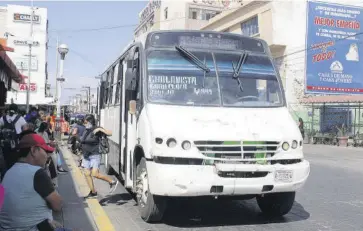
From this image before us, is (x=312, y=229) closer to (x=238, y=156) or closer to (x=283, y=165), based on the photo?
(x=283, y=165)

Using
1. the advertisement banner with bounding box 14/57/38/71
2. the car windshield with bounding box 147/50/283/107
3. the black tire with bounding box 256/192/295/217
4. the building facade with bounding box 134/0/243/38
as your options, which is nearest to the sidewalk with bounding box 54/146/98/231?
the car windshield with bounding box 147/50/283/107

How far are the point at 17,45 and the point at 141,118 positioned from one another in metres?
52.0

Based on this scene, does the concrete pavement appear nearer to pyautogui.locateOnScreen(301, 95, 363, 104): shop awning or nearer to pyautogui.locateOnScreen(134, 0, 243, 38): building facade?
pyautogui.locateOnScreen(301, 95, 363, 104): shop awning

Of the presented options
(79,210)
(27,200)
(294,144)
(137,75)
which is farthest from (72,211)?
(27,200)

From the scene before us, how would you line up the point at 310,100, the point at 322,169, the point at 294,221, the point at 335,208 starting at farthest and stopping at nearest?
the point at 310,100 → the point at 322,169 → the point at 335,208 → the point at 294,221

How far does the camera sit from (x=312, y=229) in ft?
20.5

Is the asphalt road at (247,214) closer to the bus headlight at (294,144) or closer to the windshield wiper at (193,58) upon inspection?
the bus headlight at (294,144)

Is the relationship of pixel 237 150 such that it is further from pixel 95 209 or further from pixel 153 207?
pixel 95 209

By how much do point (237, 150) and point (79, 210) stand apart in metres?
3.00

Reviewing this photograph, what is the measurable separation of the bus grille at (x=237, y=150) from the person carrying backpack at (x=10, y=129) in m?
3.92

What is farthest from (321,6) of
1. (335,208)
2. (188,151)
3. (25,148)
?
(25,148)

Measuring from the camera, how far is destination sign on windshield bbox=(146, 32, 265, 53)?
697 centimetres

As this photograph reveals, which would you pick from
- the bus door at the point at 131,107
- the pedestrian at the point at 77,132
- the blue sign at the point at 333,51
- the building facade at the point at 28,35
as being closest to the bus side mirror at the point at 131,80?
the bus door at the point at 131,107

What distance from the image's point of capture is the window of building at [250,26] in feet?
126
